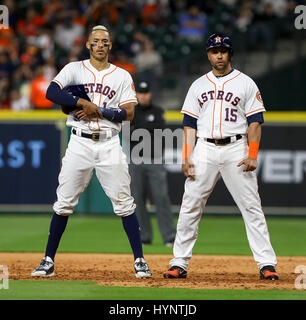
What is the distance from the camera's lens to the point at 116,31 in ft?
54.1

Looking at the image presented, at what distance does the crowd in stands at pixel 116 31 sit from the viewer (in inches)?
574

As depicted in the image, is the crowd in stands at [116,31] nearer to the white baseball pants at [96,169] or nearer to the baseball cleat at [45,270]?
the white baseball pants at [96,169]

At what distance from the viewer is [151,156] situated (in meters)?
9.42

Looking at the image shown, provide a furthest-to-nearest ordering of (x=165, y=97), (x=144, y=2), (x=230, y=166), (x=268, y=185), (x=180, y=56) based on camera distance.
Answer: (x=144, y=2) < (x=180, y=56) < (x=165, y=97) < (x=268, y=185) < (x=230, y=166)

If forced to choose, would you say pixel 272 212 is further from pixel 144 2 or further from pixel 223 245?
pixel 144 2

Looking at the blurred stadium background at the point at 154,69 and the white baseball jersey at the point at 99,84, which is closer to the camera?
the white baseball jersey at the point at 99,84

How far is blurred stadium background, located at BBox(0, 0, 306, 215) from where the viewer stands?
12734mm

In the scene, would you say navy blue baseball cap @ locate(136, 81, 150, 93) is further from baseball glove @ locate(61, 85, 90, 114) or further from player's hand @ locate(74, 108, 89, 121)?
player's hand @ locate(74, 108, 89, 121)

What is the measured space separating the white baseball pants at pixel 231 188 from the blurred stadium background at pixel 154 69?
6.39 m

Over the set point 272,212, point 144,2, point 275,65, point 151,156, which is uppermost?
point 144,2

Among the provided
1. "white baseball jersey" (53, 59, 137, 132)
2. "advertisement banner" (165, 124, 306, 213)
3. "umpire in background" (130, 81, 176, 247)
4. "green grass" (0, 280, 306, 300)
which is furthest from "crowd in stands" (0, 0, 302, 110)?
"green grass" (0, 280, 306, 300)

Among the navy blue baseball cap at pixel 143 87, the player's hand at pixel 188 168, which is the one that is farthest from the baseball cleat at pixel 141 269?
the navy blue baseball cap at pixel 143 87

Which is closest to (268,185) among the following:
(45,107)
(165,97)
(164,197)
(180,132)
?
(180,132)

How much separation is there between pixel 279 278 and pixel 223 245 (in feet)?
9.79
